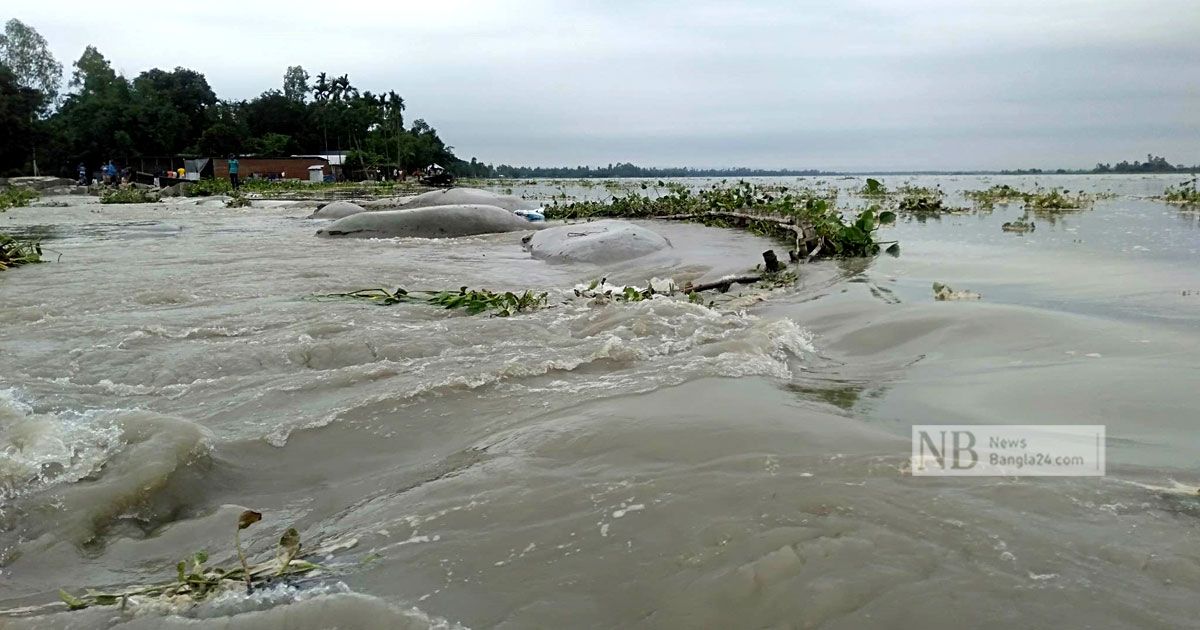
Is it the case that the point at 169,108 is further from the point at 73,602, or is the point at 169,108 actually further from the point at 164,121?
the point at 73,602

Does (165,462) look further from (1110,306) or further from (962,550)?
(1110,306)

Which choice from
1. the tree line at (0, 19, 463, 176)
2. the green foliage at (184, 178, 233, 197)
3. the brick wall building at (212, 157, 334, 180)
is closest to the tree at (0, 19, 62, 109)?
the tree line at (0, 19, 463, 176)

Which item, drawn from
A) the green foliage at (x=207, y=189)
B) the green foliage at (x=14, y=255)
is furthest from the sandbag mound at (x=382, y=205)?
the green foliage at (x=207, y=189)

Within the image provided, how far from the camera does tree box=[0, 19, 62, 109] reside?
64.9 meters

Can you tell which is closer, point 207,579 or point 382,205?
point 207,579

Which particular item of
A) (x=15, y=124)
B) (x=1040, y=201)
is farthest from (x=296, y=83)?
(x=1040, y=201)

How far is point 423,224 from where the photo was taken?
13.7 meters

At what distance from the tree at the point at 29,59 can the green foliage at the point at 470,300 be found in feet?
248

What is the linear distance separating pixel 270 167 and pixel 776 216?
47.2m

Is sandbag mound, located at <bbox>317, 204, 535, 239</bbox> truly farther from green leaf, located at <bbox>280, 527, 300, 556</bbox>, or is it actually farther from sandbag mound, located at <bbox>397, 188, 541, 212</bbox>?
green leaf, located at <bbox>280, 527, 300, 556</bbox>

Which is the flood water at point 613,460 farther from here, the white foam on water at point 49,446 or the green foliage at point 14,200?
the green foliage at point 14,200

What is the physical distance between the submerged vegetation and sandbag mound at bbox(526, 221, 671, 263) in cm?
205

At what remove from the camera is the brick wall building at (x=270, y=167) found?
49531mm

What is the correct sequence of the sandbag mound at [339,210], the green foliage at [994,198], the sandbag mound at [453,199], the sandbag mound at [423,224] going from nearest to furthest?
the sandbag mound at [423,224] < the sandbag mound at [453,199] < the sandbag mound at [339,210] < the green foliage at [994,198]
